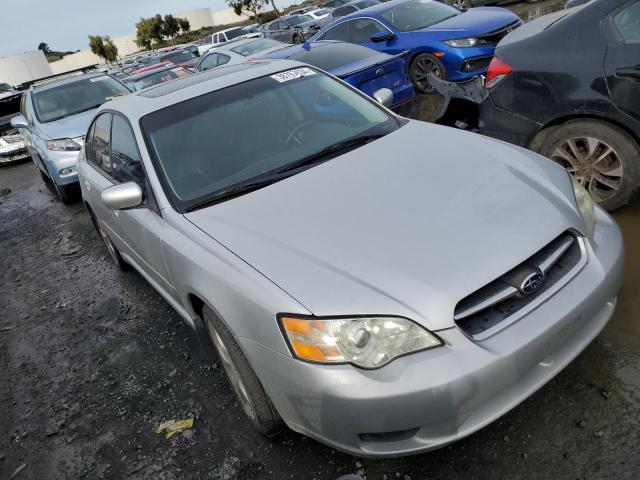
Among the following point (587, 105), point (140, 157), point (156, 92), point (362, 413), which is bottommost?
point (362, 413)

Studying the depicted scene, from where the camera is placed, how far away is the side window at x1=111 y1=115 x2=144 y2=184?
302 cm

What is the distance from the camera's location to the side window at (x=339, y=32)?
9414mm

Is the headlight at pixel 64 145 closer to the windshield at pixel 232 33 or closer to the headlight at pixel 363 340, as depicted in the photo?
the headlight at pixel 363 340

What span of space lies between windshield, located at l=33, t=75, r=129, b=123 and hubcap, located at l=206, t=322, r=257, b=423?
22.6 ft

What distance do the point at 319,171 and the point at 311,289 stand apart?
38.2 inches

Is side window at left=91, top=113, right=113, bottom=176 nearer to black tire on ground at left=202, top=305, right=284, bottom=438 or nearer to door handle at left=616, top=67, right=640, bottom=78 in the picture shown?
black tire on ground at left=202, top=305, right=284, bottom=438

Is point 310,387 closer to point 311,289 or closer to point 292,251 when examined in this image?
point 311,289

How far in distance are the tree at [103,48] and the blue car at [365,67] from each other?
6234cm

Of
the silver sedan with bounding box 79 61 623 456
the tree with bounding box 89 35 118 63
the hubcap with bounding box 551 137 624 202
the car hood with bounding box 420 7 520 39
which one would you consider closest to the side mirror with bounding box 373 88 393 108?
the silver sedan with bounding box 79 61 623 456

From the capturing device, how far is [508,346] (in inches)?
71.9

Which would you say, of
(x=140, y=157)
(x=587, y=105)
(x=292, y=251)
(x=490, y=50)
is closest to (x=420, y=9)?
(x=490, y=50)

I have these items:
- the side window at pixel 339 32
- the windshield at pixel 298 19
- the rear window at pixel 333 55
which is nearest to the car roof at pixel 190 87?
the rear window at pixel 333 55

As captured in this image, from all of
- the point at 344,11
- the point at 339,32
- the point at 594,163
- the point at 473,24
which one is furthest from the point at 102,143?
the point at 344,11

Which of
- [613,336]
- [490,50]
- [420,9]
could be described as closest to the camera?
[613,336]
